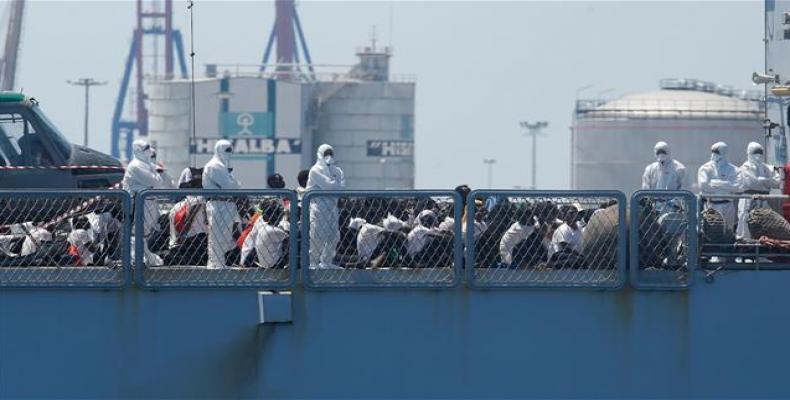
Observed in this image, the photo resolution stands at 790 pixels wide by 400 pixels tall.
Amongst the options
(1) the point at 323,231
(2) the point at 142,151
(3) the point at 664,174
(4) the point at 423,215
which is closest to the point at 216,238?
(1) the point at 323,231

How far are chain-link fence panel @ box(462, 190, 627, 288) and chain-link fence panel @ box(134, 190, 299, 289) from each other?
5.77 ft

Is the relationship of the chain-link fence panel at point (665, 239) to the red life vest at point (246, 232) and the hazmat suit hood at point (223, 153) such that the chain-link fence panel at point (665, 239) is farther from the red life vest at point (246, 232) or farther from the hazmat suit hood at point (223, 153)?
the hazmat suit hood at point (223, 153)

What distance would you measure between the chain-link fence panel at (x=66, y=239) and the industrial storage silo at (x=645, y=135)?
2720 inches

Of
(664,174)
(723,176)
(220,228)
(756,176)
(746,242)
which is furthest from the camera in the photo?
(723,176)

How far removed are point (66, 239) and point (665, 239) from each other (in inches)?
222

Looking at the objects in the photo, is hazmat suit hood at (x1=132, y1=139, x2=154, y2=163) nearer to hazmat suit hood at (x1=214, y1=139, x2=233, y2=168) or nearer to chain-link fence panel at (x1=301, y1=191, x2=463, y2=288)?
hazmat suit hood at (x1=214, y1=139, x2=233, y2=168)

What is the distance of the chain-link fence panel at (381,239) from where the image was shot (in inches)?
590

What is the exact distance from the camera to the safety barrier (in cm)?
1509

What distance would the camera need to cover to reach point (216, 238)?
50.4ft

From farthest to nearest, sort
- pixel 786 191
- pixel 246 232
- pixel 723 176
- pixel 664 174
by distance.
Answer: pixel 723 176, pixel 664 174, pixel 786 191, pixel 246 232

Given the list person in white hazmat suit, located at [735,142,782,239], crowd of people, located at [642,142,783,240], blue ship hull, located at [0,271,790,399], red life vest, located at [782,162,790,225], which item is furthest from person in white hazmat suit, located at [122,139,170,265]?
red life vest, located at [782,162,790,225]

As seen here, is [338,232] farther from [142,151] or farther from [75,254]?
[142,151]

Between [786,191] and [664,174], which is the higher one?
[664,174]

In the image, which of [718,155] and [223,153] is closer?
[223,153]
